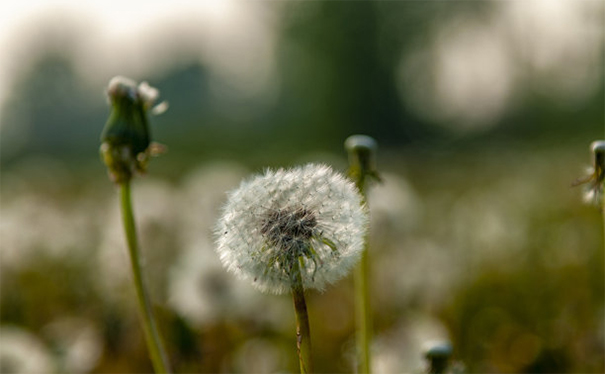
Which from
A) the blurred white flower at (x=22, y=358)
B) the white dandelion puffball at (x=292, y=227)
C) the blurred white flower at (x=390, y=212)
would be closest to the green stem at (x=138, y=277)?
the white dandelion puffball at (x=292, y=227)

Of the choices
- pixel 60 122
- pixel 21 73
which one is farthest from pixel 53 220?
pixel 60 122

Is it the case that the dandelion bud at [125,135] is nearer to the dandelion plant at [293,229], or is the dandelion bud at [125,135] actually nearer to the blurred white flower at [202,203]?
the dandelion plant at [293,229]

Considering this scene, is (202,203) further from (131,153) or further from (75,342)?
(131,153)

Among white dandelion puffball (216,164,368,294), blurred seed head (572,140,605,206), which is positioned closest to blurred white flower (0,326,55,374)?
white dandelion puffball (216,164,368,294)

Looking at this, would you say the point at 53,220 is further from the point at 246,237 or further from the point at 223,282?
the point at 246,237

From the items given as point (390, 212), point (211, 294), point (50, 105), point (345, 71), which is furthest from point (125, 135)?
point (50, 105)

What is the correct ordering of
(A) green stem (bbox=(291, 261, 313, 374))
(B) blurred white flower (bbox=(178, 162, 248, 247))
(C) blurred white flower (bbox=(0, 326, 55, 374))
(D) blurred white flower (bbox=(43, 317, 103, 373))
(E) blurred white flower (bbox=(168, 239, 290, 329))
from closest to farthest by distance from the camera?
1. (A) green stem (bbox=(291, 261, 313, 374))
2. (C) blurred white flower (bbox=(0, 326, 55, 374))
3. (D) blurred white flower (bbox=(43, 317, 103, 373))
4. (E) blurred white flower (bbox=(168, 239, 290, 329))
5. (B) blurred white flower (bbox=(178, 162, 248, 247))

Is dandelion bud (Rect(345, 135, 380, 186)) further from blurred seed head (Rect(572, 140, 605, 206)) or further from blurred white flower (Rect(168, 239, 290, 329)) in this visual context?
blurred white flower (Rect(168, 239, 290, 329))
